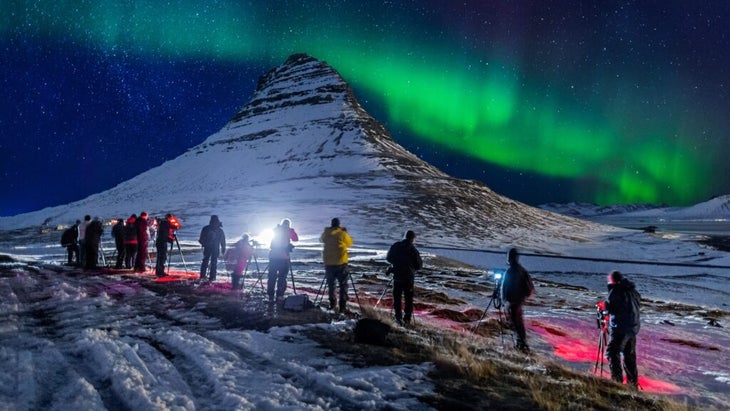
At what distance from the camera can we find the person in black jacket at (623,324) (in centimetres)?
893

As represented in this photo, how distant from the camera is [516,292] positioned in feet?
34.6

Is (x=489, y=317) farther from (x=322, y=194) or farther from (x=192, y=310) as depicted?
(x=322, y=194)

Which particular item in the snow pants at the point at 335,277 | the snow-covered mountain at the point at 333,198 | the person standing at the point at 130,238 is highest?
the snow-covered mountain at the point at 333,198

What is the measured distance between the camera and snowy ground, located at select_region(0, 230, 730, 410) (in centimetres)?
552

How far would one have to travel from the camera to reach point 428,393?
5.91 metres

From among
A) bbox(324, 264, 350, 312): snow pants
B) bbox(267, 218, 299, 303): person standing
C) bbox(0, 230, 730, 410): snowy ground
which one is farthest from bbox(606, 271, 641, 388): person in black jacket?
bbox(267, 218, 299, 303): person standing

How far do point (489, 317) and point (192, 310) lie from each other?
35.3 ft

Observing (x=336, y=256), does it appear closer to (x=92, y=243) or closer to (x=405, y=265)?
(x=405, y=265)

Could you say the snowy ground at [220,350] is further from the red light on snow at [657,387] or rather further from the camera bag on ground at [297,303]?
the camera bag on ground at [297,303]

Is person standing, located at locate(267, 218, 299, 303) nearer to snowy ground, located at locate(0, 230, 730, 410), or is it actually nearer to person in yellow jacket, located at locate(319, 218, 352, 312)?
snowy ground, located at locate(0, 230, 730, 410)

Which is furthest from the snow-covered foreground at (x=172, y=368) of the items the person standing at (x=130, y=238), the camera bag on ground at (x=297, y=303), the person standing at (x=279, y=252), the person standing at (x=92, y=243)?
the person standing at (x=92, y=243)

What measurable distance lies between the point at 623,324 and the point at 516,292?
229 centimetres

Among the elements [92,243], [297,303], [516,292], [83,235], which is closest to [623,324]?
[516,292]

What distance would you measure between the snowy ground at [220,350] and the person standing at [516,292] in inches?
33.4
